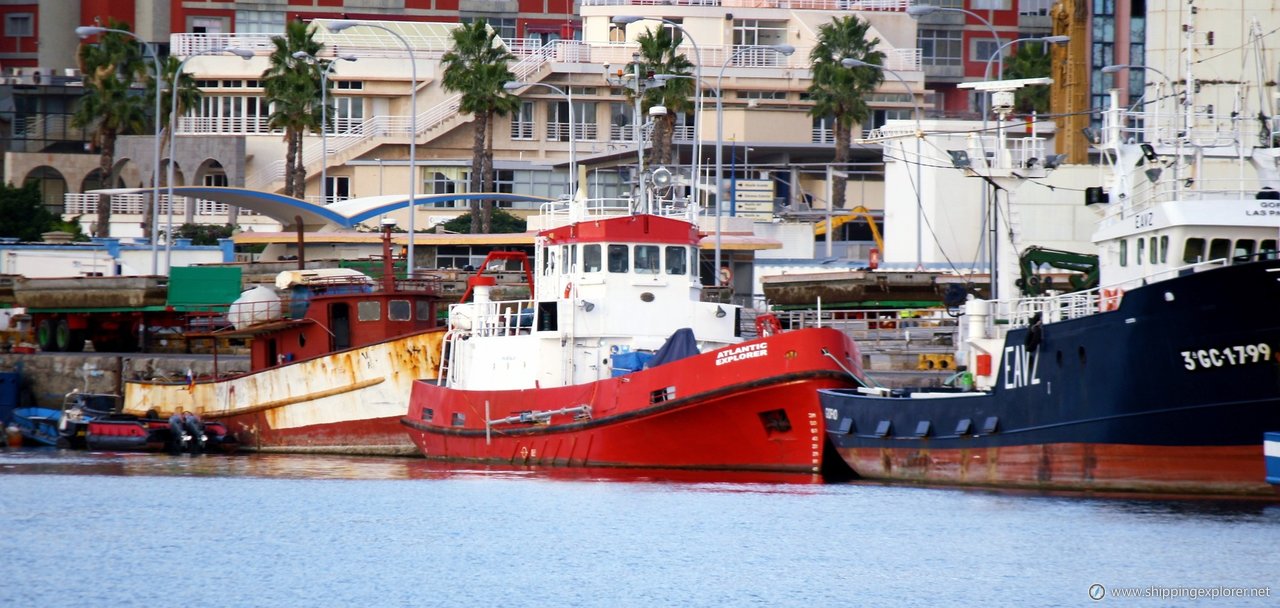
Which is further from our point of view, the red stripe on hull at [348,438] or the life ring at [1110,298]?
the red stripe on hull at [348,438]

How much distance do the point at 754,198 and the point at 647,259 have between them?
35310 millimetres

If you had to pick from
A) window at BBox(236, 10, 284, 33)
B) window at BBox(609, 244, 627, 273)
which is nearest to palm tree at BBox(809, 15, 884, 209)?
window at BBox(236, 10, 284, 33)

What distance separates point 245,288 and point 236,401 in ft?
31.6

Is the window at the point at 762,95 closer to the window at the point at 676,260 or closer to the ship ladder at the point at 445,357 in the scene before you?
the ship ladder at the point at 445,357

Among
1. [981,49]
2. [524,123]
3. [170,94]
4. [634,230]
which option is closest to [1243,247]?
[634,230]

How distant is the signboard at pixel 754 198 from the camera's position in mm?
70688

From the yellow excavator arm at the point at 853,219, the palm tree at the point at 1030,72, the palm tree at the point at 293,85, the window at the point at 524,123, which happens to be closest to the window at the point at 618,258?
the yellow excavator arm at the point at 853,219

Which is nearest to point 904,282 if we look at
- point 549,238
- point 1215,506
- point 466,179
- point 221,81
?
point 549,238

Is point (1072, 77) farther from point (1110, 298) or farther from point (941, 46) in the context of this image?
point (941, 46)

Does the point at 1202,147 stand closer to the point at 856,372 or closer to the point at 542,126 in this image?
the point at 856,372

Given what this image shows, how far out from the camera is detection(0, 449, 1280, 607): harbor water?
23.4 meters

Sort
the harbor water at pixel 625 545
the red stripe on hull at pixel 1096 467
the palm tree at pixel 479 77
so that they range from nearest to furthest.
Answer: the harbor water at pixel 625 545
the red stripe on hull at pixel 1096 467
the palm tree at pixel 479 77

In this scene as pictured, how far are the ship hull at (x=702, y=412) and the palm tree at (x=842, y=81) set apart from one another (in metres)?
46.8

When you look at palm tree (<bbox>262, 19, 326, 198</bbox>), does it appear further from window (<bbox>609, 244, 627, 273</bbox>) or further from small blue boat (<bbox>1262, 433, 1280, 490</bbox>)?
small blue boat (<bbox>1262, 433, 1280, 490</bbox>)
